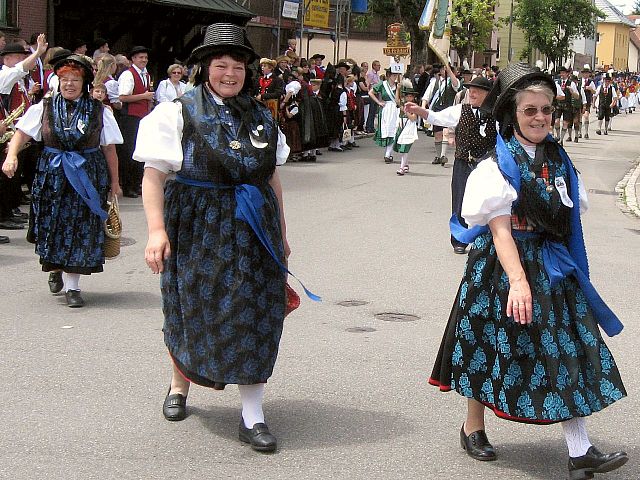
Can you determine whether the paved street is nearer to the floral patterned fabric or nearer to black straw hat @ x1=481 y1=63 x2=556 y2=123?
the floral patterned fabric

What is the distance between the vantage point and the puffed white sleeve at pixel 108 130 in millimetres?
7879

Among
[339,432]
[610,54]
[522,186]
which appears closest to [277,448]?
[339,432]

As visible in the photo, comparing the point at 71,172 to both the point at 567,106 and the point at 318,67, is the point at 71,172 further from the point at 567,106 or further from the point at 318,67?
the point at 567,106

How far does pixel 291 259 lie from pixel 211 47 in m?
5.09

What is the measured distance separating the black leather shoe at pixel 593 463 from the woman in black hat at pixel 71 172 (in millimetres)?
4301

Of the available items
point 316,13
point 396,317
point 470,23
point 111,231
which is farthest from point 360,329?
point 470,23

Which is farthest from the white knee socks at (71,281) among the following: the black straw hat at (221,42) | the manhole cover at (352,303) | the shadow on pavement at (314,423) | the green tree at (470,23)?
the green tree at (470,23)

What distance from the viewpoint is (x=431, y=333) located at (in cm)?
728

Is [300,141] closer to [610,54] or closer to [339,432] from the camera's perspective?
[339,432]

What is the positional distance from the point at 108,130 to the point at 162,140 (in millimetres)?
3226

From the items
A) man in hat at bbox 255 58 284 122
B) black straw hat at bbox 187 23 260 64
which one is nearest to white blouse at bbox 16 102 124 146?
black straw hat at bbox 187 23 260 64

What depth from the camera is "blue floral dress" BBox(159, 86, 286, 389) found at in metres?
4.89

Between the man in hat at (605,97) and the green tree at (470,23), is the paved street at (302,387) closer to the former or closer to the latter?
the man in hat at (605,97)

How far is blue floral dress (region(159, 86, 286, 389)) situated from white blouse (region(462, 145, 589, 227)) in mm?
946
